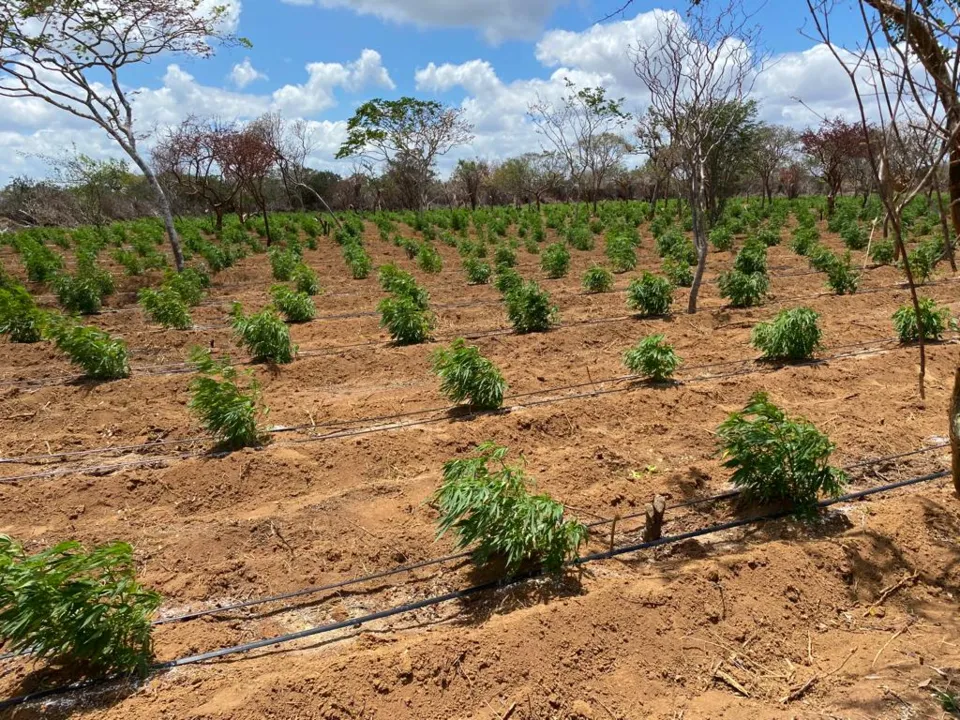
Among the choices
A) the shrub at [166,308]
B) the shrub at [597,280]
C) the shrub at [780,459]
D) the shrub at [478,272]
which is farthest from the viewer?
the shrub at [478,272]

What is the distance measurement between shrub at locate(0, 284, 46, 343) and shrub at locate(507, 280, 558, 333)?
21.0 ft

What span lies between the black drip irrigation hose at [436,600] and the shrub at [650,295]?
16.0ft

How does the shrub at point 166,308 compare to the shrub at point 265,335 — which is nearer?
the shrub at point 265,335

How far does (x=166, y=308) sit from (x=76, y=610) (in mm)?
7155

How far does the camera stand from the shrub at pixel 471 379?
557cm

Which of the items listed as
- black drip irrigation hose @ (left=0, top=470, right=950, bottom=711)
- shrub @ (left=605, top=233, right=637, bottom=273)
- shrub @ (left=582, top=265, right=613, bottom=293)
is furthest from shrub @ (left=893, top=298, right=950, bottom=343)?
shrub @ (left=605, top=233, right=637, bottom=273)

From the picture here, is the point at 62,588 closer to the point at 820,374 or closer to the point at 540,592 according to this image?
the point at 540,592

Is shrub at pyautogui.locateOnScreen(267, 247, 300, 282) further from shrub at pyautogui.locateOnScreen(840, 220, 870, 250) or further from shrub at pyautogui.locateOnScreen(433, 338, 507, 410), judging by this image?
shrub at pyautogui.locateOnScreen(840, 220, 870, 250)

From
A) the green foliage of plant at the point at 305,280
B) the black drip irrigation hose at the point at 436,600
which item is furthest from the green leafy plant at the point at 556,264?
the black drip irrigation hose at the point at 436,600

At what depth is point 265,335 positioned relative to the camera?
23.7ft

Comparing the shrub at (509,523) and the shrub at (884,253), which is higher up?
Answer: the shrub at (884,253)

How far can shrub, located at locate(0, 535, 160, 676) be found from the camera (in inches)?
102

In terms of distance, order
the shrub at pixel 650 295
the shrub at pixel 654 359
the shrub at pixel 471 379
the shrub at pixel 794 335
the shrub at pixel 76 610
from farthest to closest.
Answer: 1. the shrub at pixel 650 295
2. the shrub at pixel 794 335
3. the shrub at pixel 654 359
4. the shrub at pixel 471 379
5. the shrub at pixel 76 610

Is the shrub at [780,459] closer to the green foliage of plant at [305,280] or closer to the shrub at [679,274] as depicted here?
the shrub at [679,274]
